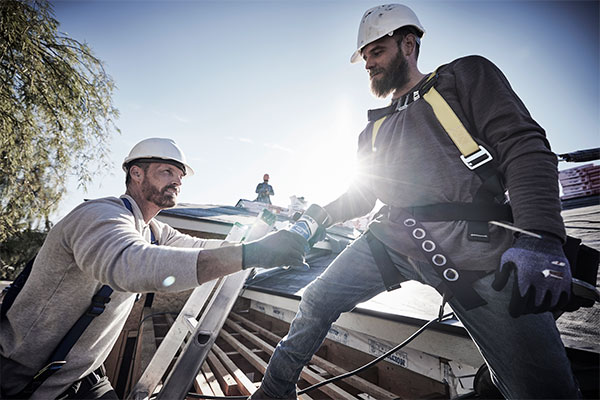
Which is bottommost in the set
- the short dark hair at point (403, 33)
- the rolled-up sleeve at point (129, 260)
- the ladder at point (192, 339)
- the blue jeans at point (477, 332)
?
the ladder at point (192, 339)

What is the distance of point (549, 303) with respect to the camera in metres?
0.97

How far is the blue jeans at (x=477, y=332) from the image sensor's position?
1006 mm

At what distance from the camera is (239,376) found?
267cm

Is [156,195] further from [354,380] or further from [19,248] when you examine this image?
[19,248]

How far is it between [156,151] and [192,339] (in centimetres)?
180

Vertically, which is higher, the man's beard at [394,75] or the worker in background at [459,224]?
the man's beard at [394,75]

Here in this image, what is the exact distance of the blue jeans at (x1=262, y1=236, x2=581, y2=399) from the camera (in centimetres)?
101

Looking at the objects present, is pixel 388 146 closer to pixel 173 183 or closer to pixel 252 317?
pixel 173 183

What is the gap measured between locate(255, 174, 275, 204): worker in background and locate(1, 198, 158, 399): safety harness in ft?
48.2

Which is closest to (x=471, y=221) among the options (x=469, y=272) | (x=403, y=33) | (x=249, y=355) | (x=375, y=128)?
(x=469, y=272)

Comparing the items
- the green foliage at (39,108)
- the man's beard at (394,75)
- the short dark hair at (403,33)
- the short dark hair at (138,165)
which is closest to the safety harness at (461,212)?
the man's beard at (394,75)

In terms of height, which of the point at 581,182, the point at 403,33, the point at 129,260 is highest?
the point at 581,182

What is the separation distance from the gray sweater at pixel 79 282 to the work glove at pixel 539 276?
1424 mm

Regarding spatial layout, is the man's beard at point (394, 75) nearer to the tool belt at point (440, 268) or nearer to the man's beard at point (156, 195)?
the tool belt at point (440, 268)
